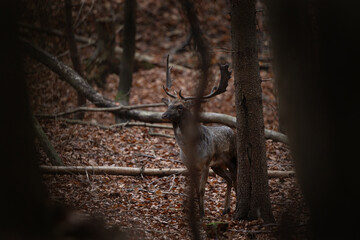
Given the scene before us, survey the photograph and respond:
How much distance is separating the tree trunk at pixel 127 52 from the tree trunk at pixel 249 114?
274 inches

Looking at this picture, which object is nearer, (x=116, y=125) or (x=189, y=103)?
(x=189, y=103)

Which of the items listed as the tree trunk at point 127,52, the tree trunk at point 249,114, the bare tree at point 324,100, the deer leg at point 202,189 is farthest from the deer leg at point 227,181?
the tree trunk at point 127,52

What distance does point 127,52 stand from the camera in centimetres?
1384

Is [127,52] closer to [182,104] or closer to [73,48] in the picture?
[73,48]

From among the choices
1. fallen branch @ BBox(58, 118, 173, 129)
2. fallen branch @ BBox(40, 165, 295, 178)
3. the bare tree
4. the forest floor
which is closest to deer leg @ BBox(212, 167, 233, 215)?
the forest floor

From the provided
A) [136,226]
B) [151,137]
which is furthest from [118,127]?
[136,226]

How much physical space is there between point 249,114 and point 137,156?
4.41m

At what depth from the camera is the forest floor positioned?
6.77 m

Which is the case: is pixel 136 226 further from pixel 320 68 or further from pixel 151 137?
pixel 151 137

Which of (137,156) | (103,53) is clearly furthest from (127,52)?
(137,156)

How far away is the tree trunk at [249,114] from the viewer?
22.0ft

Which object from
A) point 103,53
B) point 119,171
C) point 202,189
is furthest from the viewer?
point 103,53

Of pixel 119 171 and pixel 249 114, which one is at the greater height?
pixel 249 114

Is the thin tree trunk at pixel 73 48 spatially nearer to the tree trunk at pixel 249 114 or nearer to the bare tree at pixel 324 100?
the tree trunk at pixel 249 114
